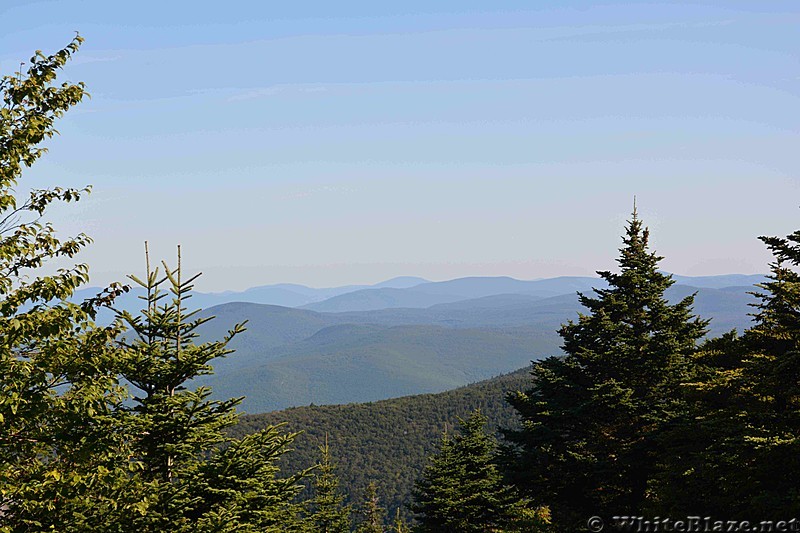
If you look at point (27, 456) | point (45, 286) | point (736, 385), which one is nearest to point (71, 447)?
point (27, 456)

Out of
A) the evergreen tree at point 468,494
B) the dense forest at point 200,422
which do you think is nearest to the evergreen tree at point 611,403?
the dense forest at point 200,422

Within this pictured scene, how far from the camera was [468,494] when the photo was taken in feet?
101

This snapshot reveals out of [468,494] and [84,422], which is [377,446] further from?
[84,422]

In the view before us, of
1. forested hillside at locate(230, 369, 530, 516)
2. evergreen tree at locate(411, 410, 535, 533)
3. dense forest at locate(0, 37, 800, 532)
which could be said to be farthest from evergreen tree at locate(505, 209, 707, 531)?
forested hillside at locate(230, 369, 530, 516)

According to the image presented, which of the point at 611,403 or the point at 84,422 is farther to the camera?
the point at 611,403

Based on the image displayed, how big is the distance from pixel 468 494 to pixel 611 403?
35.3ft

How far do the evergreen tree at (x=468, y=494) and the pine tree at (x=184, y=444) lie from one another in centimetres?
1983

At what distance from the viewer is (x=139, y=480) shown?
9875 millimetres

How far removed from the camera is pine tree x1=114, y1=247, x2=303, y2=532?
10461 mm

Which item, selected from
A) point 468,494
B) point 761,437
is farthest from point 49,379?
point 468,494

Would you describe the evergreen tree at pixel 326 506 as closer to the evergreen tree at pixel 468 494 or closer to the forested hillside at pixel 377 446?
the evergreen tree at pixel 468 494

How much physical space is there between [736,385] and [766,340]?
140 cm

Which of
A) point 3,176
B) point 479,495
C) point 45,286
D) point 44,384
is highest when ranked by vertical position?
point 3,176

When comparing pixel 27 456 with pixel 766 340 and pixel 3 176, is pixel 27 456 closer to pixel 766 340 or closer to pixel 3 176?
pixel 3 176
